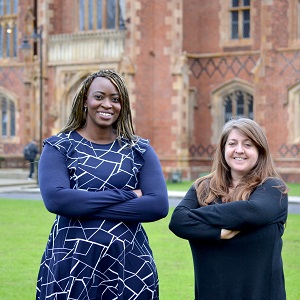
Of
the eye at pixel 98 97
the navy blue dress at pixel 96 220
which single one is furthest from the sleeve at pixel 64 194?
the eye at pixel 98 97

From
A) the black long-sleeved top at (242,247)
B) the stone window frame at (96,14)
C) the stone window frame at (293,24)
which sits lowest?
the black long-sleeved top at (242,247)

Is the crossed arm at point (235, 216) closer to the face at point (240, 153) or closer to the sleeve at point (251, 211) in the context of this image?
the sleeve at point (251, 211)

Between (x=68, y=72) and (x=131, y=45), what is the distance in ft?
10.3

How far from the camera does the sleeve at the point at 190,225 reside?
380 centimetres

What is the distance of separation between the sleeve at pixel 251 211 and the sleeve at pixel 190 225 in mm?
26

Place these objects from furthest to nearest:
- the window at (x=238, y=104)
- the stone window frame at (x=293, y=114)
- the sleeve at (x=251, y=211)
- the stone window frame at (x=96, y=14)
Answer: the stone window frame at (x=96, y=14) < the window at (x=238, y=104) < the stone window frame at (x=293, y=114) < the sleeve at (x=251, y=211)

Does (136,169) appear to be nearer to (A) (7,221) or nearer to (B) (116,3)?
(A) (7,221)

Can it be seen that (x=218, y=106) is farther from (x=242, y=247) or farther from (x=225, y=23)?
(x=242, y=247)

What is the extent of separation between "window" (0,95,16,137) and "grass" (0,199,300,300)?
1829cm

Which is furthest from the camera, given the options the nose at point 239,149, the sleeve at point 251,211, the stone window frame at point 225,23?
the stone window frame at point 225,23

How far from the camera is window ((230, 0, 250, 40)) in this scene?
27.7m

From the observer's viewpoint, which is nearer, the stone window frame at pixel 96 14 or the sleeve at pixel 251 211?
the sleeve at pixel 251 211

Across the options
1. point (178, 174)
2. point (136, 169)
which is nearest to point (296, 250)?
point (136, 169)

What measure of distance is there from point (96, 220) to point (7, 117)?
2945 centimetres
